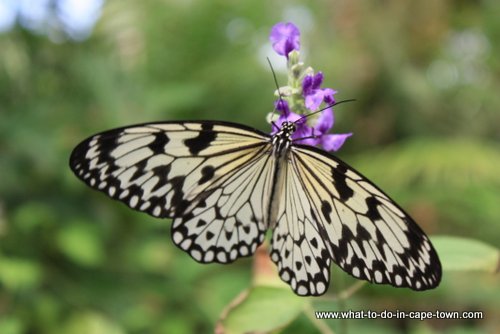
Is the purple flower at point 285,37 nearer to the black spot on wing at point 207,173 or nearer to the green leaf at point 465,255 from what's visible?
the black spot on wing at point 207,173

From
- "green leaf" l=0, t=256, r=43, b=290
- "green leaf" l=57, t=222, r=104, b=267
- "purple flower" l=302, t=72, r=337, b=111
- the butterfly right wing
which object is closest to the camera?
"purple flower" l=302, t=72, r=337, b=111

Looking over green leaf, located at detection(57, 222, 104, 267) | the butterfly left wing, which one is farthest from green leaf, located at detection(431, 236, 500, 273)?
green leaf, located at detection(57, 222, 104, 267)

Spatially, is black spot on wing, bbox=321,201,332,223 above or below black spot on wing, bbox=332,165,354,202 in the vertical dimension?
below

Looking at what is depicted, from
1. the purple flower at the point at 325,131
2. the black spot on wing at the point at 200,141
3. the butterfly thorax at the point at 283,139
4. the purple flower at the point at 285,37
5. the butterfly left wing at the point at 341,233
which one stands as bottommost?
the butterfly left wing at the point at 341,233

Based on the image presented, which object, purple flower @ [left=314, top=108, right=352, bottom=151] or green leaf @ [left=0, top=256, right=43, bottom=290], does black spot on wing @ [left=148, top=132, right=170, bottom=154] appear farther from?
green leaf @ [left=0, top=256, right=43, bottom=290]

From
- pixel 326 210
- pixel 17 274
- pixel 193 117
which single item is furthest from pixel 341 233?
pixel 193 117

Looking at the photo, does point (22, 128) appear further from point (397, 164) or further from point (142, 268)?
point (397, 164)

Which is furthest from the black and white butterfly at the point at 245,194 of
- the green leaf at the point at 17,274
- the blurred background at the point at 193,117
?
the green leaf at the point at 17,274
